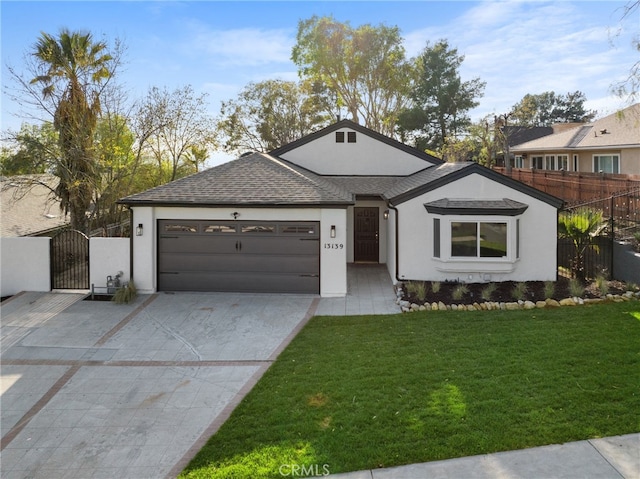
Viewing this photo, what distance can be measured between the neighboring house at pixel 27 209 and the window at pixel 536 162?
29574mm

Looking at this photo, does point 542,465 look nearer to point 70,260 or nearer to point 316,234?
point 316,234

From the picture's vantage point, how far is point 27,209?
74.3 feet

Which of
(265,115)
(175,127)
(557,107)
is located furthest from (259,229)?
(557,107)

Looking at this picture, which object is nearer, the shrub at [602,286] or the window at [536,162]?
the shrub at [602,286]

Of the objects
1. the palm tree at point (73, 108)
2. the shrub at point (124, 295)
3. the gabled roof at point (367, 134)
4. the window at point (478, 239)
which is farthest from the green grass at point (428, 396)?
the palm tree at point (73, 108)

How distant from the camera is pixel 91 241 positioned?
15383 mm

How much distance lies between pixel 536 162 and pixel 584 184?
1542cm

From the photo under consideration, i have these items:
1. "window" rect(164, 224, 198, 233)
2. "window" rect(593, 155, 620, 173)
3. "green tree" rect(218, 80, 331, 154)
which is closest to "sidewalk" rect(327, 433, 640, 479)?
"window" rect(164, 224, 198, 233)

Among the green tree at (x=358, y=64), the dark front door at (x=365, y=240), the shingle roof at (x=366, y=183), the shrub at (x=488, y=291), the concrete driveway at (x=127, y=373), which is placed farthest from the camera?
the green tree at (x=358, y=64)

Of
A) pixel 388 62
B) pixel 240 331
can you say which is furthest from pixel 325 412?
pixel 388 62

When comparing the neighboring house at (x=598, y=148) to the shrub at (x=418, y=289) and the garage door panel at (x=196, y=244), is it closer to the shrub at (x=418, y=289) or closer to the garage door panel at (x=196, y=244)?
the shrub at (x=418, y=289)

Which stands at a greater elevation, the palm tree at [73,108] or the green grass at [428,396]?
the palm tree at [73,108]

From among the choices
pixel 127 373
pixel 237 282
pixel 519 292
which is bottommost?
pixel 127 373

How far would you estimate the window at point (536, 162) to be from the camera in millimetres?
35312
